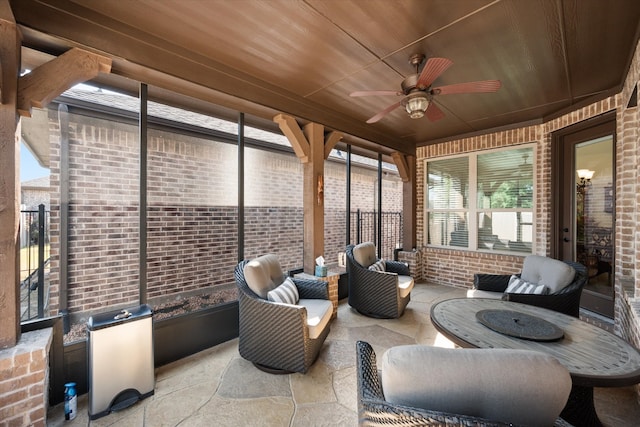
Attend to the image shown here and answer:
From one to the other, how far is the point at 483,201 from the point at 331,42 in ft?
13.1

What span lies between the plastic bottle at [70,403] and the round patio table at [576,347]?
2668 millimetres

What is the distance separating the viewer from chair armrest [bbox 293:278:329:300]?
117 inches

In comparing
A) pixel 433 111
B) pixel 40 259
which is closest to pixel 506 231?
pixel 433 111

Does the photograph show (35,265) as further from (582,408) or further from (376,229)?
(376,229)

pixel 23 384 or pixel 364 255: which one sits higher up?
pixel 364 255

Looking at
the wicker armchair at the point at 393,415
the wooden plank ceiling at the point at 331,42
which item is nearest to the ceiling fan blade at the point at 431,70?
the wooden plank ceiling at the point at 331,42

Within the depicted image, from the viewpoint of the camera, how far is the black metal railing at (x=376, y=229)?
17.4 ft

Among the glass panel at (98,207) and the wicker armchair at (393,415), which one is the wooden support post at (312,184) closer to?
the glass panel at (98,207)

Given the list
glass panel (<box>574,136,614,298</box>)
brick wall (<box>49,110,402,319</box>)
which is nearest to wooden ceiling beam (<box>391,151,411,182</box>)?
brick wall (<box>49,110,402,319</box>)

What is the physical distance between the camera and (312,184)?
11.5ft

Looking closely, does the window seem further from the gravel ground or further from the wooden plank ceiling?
the gravel ground

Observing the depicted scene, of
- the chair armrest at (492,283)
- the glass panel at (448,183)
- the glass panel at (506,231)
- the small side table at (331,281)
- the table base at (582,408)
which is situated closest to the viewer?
the table base at (582,408)

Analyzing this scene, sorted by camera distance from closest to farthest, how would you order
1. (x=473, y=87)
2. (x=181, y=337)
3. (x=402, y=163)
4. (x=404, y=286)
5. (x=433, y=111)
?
1. (x=473, y=87)
2. (x=181, y=337)
3. (x=433, y=111)
4. (x=404, y=286)
5. (x=402, y=163)

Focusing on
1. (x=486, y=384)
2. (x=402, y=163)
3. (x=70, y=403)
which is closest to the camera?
(x=486, y=384)
